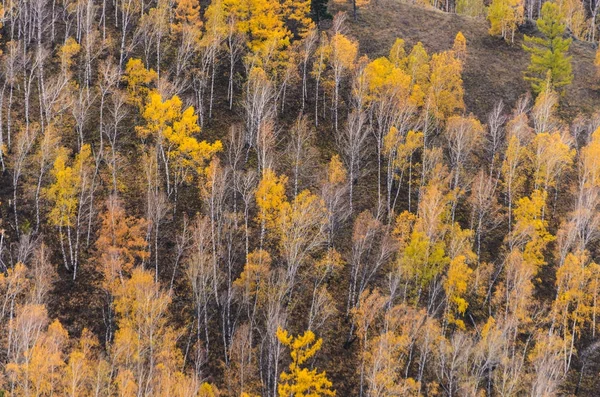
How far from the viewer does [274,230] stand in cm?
4131

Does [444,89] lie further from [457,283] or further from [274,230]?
[274,230]

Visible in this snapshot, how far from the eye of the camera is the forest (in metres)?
33.2

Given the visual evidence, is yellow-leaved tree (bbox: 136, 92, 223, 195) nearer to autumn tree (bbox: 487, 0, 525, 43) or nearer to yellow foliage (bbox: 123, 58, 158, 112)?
yellow foliage (bbox: 123, 58, 158, 112)

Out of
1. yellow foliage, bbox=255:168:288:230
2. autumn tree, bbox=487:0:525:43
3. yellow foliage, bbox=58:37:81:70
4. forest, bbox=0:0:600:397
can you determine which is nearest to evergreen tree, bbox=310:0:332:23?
forest, bbox=0:0:600:397

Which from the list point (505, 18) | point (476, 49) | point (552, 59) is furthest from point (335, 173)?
point (505, 18)

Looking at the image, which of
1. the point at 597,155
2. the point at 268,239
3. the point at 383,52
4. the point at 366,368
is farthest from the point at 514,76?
the point at 366,368

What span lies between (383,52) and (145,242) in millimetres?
50476

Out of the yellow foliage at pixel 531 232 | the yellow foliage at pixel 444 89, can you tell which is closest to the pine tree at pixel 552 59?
the yellow foliage at pixel 444 89

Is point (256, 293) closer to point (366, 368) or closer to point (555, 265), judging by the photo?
point (366, 368)

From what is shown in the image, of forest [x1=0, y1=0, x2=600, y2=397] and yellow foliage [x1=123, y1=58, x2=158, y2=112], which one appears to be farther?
yellow foliage [x1=123, y1=58, x2=158, y2=112]

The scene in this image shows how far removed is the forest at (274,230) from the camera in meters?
33.2

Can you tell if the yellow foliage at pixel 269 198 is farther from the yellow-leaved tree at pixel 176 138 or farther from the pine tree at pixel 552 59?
the pine tree at pixel 552 59

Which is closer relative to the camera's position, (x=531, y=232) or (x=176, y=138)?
(x=531, y=232)

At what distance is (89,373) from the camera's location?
95.1 ft
